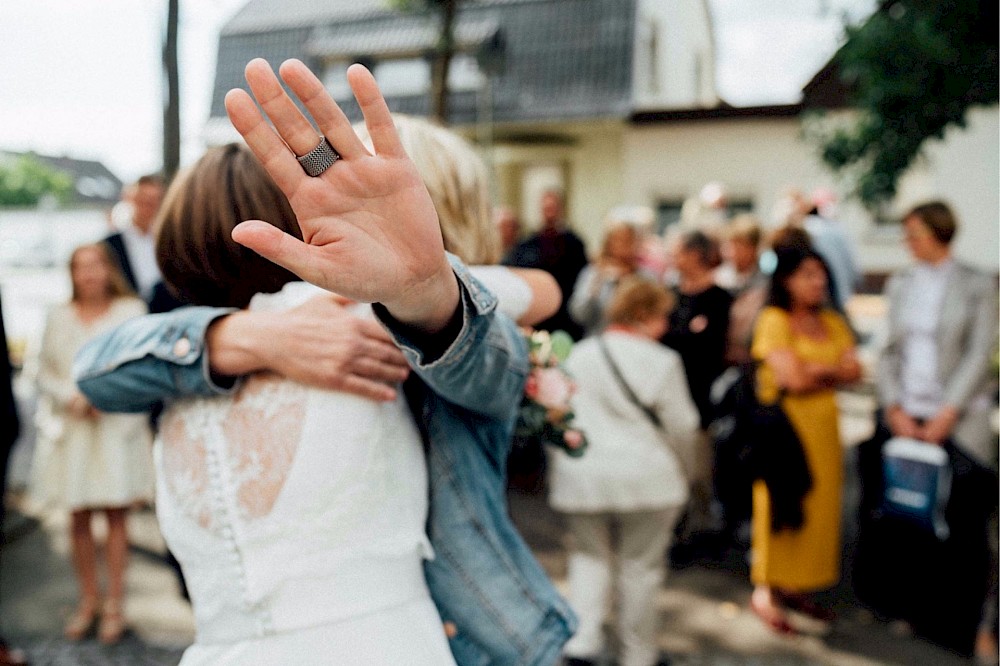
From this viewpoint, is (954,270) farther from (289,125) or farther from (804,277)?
(289,125)

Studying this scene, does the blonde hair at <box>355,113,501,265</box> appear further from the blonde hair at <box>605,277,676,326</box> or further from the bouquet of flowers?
the blonde hair at <box>605,277,676,326</box>

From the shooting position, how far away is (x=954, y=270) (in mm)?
3982

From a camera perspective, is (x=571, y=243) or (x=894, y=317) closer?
(x=894, y=317)

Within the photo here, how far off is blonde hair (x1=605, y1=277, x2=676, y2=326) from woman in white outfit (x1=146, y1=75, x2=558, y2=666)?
2416 mm

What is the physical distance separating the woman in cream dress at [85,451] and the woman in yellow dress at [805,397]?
3135 millimetres

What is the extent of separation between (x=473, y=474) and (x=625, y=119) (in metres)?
16.1

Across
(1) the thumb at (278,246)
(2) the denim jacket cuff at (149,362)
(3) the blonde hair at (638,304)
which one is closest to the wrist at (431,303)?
(1) the thumb at (278,246)

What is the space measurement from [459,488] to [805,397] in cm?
307

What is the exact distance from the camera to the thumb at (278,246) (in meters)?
0.92

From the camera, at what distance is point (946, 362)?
3.96 metres

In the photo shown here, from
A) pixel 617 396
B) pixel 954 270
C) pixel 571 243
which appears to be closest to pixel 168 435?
pixel 617 396

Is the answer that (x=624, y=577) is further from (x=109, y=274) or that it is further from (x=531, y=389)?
(x=109, y=274)

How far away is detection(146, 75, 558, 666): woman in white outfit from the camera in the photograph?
123 centimetres

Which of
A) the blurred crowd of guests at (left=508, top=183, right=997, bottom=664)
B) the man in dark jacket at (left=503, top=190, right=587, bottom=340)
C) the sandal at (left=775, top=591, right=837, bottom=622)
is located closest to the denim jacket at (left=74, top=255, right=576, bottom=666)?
the blurred crowd of guests at (left=508, top=183, right=997, bottom=664)
